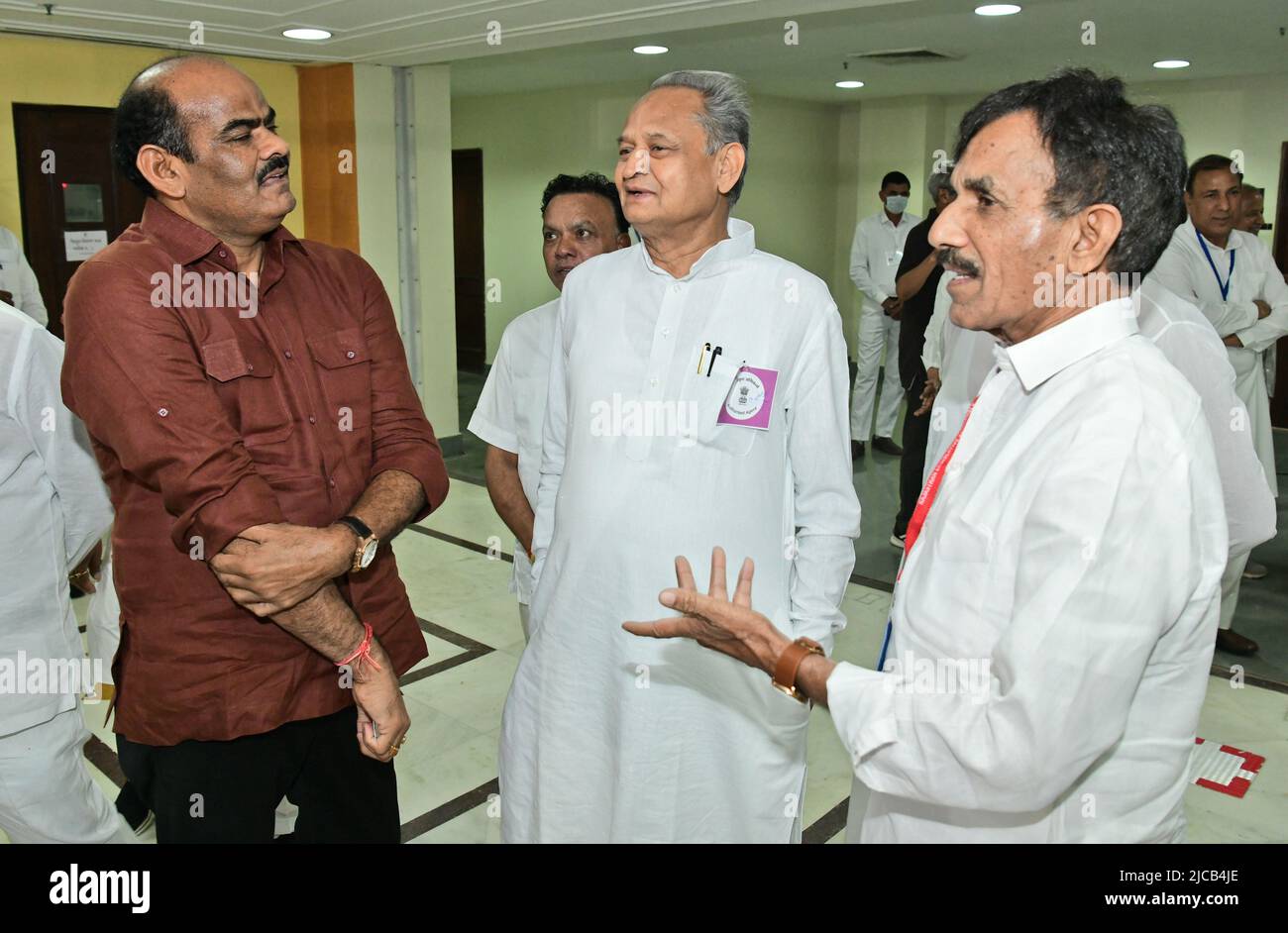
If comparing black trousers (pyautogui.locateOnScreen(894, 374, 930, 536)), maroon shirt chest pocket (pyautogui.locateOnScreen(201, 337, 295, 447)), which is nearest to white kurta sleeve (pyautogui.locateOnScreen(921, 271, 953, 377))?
black trousers (pyautogui.locateOnScreen(894, 374, 930, 536))

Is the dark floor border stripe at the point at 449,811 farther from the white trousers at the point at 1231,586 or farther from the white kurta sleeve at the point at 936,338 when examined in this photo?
the white kurta sleeve at the point at 936,338

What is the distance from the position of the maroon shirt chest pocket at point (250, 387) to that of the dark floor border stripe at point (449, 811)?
56.2 inches

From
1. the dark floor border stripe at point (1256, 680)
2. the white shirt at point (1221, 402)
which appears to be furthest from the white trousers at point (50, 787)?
the dark floor border stripe at point (1256, 680)

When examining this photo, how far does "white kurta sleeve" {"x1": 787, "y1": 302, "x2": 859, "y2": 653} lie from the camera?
6.18 feet

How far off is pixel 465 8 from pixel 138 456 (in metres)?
3.97

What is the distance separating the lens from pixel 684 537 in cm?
185

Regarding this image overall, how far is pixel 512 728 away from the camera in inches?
79.9

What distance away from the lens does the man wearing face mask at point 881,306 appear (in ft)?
24.6

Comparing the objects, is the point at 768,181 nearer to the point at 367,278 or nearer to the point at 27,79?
the point at 27,79

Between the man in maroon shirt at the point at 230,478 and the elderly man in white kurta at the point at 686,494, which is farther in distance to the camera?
the elderly man in white kurta at the point at 686,494

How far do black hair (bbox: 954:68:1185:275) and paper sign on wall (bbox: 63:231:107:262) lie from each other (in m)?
6.43

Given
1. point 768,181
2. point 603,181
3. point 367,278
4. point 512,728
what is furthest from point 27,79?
point 768,181

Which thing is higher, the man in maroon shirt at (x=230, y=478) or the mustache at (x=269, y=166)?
the mustache at (x=269, y=166)

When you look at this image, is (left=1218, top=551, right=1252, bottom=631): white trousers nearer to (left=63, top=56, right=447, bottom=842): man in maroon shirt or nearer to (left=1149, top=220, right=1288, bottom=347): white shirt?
(left=1149, top=220, right=1288, bottom=347): white shirt
